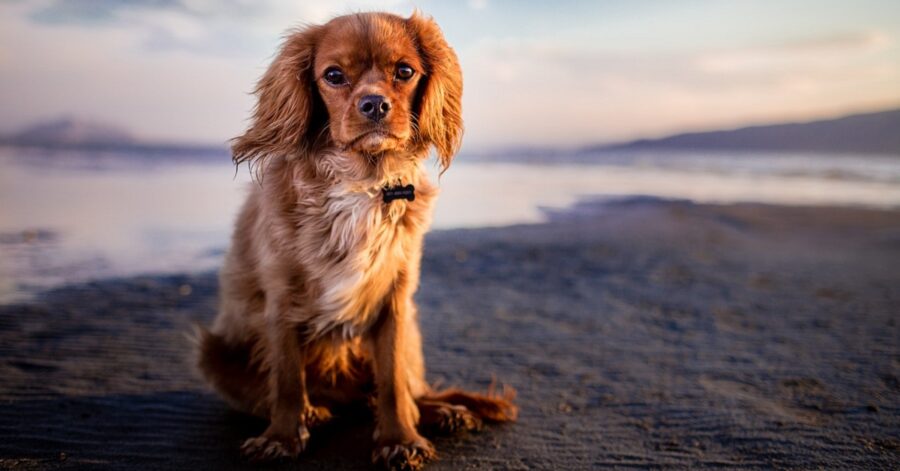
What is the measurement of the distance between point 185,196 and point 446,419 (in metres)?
11.1

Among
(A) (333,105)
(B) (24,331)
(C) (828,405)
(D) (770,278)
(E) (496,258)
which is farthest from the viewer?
(E) (496,258)

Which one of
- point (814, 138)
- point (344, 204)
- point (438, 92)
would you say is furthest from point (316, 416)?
point (814, 138)

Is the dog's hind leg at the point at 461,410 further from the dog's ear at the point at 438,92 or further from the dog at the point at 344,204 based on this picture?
the dog's ear at the point at 438,92

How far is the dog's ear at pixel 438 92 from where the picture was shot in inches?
120

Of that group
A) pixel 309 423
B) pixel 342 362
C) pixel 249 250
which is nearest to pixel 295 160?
pixel 249 250

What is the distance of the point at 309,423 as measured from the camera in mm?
3250

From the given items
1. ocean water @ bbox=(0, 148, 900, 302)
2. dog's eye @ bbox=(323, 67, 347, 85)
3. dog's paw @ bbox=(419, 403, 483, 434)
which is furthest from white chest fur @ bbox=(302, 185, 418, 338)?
ocean water @ bbox=(0, 148, 900, 302)

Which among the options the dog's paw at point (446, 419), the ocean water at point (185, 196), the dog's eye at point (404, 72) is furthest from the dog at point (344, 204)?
the ocean water at point (185, 196)

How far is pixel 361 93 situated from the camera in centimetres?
275

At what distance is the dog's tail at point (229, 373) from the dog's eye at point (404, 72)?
5.43 feet

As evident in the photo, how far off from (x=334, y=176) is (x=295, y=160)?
229mm

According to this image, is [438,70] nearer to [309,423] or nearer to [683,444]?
[309,423]

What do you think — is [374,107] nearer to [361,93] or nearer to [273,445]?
[361,93]

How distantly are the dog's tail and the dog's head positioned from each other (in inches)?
41.5
